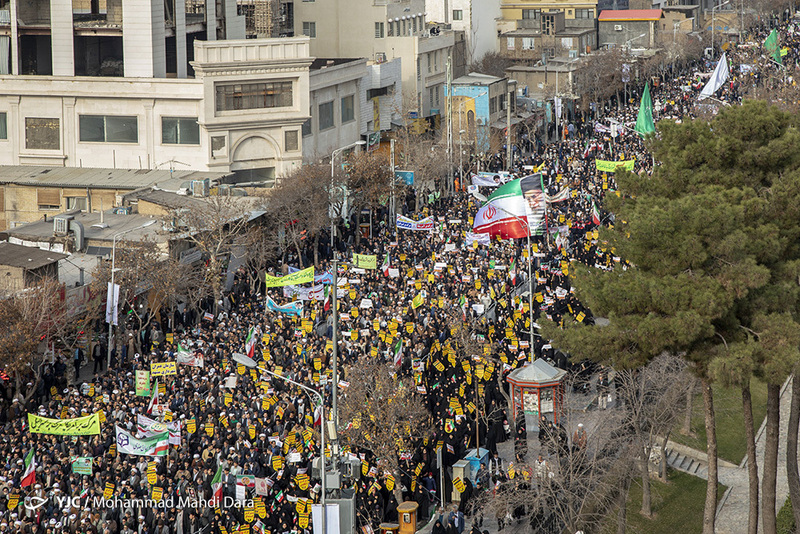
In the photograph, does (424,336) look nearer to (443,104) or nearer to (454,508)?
(454,508)

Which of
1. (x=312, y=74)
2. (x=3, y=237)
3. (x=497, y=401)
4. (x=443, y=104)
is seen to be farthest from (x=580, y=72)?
(x=497, y=401)

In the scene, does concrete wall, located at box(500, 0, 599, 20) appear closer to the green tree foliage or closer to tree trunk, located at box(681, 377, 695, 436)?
tree trunk, located at box(681, 377, 695, 436)

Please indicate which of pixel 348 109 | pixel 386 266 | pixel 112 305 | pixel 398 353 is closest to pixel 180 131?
pixel 348 109

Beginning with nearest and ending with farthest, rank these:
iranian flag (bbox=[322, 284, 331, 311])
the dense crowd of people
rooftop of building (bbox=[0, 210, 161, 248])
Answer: the dense crowd of people → iranian flag (bbox=[322, 284, 331, 311]) → rooftop of building (bbox=[0, 210, 161, 248])

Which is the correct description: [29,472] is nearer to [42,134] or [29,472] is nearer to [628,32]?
[42,134]

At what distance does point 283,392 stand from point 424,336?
19.8 ft

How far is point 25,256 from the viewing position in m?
39.9

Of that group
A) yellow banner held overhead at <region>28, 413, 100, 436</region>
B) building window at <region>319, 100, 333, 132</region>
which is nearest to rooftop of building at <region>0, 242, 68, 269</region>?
yellow banner held overhead at <region>28, 413, 100, 436</region>

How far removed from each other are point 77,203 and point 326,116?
13611 mm

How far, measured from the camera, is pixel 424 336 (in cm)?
3700

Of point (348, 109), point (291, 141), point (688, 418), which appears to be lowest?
point (688, 418)

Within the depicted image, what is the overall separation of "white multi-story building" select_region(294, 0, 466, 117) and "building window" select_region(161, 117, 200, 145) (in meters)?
19.2

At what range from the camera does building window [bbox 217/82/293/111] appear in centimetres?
5916

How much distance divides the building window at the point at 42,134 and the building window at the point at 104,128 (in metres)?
1.24
